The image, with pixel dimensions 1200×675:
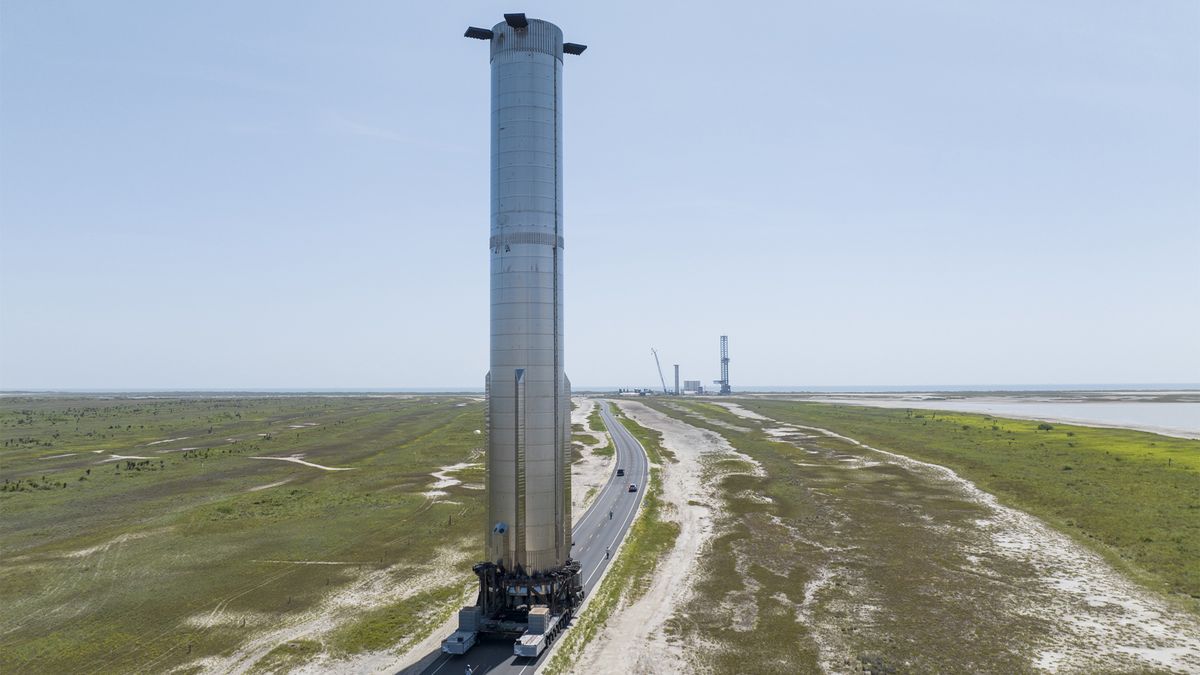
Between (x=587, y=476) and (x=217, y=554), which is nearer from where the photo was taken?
(x=217, y=554)

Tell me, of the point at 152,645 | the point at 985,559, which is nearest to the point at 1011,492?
the point at 985,559

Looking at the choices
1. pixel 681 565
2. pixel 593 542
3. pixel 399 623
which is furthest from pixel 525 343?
pixel 593 542

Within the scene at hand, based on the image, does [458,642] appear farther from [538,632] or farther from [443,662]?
[538,632]

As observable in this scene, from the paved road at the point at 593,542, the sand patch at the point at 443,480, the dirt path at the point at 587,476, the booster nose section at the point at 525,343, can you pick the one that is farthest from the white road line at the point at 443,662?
the sand patch at the point at 443,480

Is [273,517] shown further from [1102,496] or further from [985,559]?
[1102,496]

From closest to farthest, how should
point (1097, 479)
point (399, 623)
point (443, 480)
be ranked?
point (399, 623)
point (1097, 479)
point (443, 480)

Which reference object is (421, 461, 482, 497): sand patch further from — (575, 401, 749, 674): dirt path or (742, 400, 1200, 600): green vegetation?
(742, 400, 1200, 600): green vegetation

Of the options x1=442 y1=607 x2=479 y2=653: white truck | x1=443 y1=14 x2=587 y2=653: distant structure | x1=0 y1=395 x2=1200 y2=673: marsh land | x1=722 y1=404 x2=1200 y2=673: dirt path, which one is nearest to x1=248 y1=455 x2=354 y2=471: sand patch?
x1=0 y1=395 x2=1200 y2=673: marsh land
